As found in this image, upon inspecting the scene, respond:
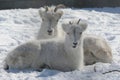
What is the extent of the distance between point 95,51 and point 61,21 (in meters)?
4.56

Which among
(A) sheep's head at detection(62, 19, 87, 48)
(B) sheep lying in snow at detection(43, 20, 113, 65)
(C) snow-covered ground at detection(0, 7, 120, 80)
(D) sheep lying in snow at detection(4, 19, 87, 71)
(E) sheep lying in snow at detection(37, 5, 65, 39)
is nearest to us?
(C) snow-covered ground at detection(0, 7, 120, 80)

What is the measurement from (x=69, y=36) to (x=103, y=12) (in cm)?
755

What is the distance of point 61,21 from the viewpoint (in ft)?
43.0

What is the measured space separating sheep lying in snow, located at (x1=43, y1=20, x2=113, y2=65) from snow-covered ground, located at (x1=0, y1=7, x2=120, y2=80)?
0.20 meters

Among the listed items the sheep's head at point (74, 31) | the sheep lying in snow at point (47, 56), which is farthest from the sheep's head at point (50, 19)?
the sheep's head at point (74, 31)

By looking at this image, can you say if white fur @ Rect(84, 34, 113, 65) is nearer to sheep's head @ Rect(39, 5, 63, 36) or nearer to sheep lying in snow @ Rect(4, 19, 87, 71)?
sheep lying in snow @ Rect(4, 19, 87, 71)

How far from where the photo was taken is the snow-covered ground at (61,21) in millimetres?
7648

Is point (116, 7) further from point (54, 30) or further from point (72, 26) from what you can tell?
point (72, 26)

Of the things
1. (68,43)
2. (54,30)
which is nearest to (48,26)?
(54,30)

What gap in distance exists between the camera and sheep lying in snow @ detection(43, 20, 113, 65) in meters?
8.59

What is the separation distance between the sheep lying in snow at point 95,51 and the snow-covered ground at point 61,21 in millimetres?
202

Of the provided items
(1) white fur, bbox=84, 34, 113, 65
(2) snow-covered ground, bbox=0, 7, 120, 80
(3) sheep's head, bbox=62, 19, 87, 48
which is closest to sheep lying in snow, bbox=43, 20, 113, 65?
(1) white fur, bbox=84, 34, 113, 65

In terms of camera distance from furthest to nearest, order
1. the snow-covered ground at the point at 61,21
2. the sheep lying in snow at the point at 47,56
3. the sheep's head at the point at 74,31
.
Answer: the sheep lying in snow at the point at 47,56 → the sheep's head at the point at 74,31 → the snow-covered ground at the point at 61,21

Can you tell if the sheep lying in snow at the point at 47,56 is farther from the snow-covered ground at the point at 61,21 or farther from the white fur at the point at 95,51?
the white fur at the point at 95,51
